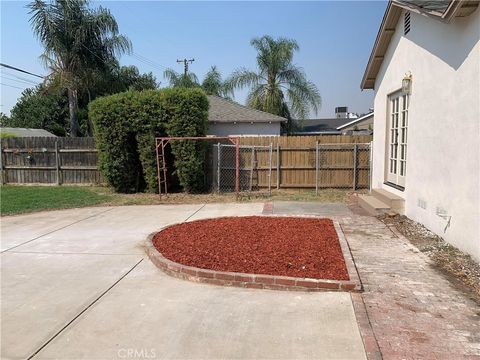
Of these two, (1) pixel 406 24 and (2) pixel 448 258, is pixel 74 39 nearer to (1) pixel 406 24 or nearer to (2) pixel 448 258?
(1) pixel 406 24

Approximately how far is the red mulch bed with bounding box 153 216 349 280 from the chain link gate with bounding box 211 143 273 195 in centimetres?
590

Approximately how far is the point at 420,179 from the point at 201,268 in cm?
463

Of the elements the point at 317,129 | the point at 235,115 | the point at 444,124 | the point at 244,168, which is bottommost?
the point at 244,168

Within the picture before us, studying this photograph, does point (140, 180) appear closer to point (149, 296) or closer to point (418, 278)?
point (149, 296)

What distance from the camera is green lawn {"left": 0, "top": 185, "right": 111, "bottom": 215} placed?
1110cm

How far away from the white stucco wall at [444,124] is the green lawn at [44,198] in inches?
343

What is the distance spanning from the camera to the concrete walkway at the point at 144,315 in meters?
3.33

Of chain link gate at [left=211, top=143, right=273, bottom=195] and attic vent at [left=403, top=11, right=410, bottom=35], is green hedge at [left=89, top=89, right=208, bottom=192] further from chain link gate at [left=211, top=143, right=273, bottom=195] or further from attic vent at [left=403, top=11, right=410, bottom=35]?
attic vent at [left=403, top=11, right=410, bottom=35]

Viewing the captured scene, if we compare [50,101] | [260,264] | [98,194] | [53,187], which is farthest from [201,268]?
[50,101]

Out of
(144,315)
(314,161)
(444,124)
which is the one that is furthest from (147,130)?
(144,315)

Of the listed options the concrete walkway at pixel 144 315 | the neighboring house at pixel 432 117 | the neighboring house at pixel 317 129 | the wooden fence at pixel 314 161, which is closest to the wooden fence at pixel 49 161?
the wooden fence at pixel 314 161

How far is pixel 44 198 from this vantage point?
1259 cm

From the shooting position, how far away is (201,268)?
511 cm

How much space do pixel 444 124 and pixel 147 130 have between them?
913 centimetres
